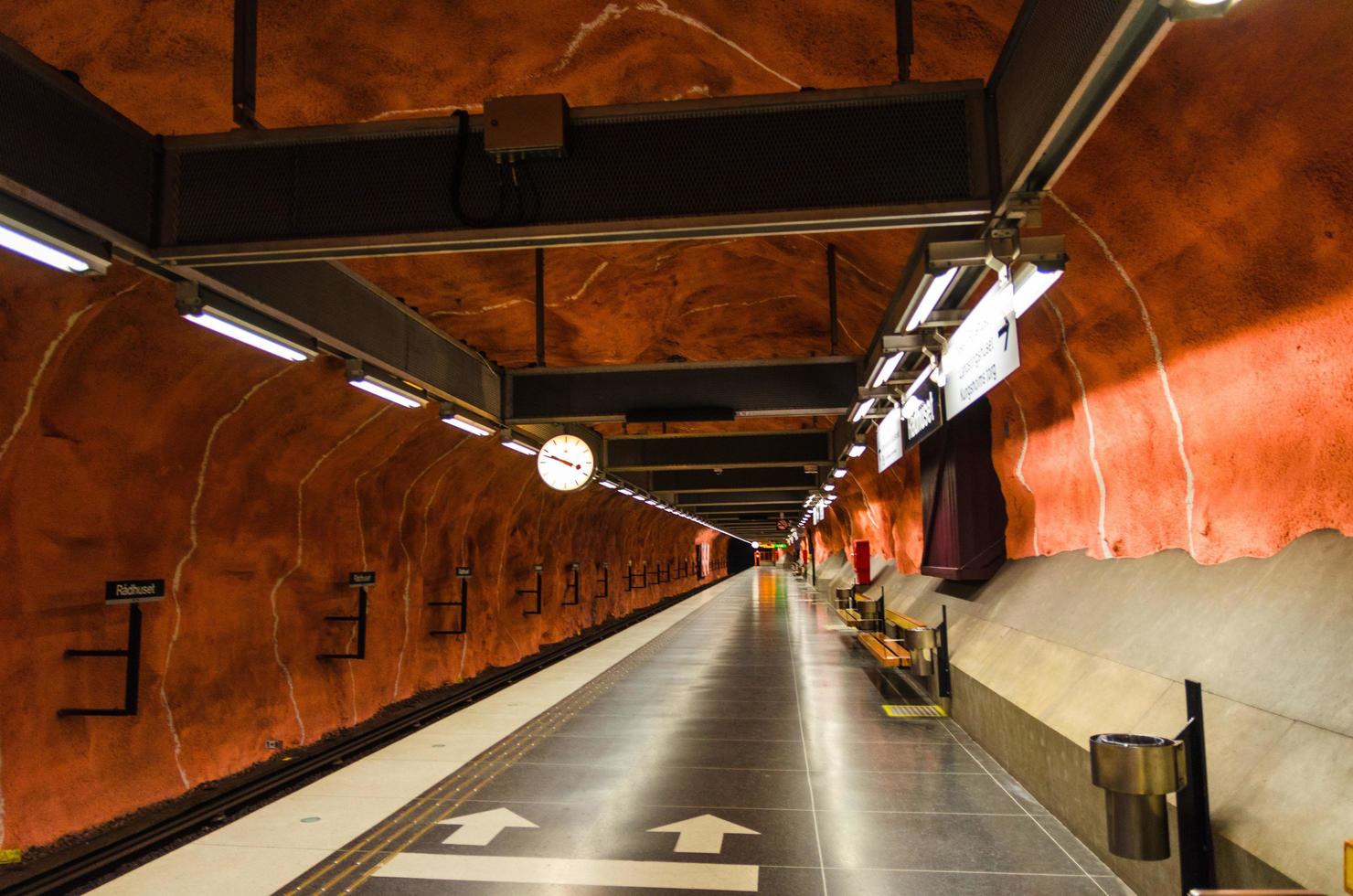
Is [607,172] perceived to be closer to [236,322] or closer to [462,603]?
[236,322]

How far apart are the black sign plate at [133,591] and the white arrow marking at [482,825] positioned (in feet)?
8.85

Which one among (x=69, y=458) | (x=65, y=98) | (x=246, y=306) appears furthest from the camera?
(x=69, y=458)

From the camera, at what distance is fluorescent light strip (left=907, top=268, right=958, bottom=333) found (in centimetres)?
406

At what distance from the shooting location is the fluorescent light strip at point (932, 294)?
160 inches

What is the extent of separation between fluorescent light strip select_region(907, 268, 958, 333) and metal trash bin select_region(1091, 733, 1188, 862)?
222cm

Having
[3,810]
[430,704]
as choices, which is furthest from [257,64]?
[430,704]

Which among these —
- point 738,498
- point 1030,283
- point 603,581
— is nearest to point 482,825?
point 1030,283

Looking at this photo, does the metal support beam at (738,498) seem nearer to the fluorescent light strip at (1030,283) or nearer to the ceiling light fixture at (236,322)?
the ceiling light fixture at (236,322)

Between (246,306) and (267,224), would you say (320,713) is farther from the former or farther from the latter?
(267,224)

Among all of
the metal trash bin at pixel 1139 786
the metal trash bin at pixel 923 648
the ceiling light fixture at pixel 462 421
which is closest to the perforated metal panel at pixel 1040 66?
the metal trash bin at pixel 1139 786

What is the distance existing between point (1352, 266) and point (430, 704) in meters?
10.2

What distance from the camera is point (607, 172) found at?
3672 mm

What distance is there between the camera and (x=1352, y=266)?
309cm

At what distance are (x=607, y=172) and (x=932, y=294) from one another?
6.16 ft
